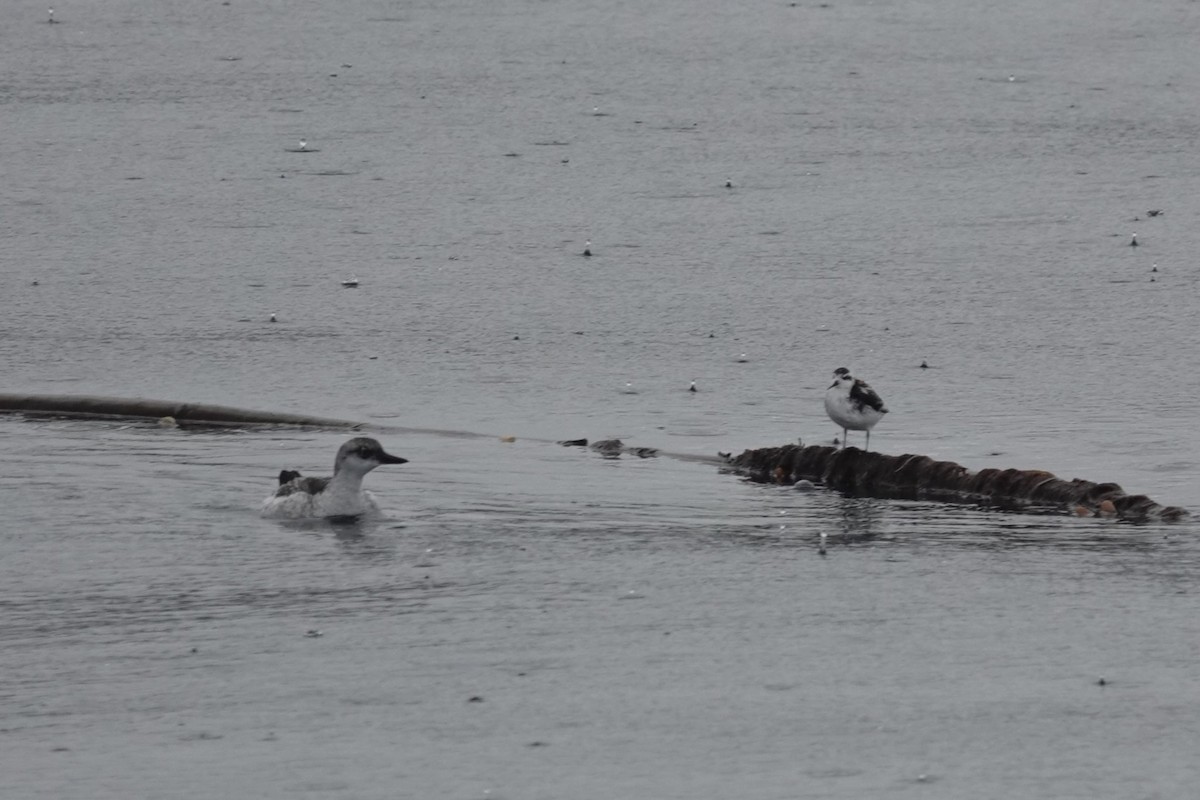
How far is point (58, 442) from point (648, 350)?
3427 millimetres

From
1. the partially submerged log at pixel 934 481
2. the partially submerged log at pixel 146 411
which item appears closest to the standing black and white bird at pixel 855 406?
the partially submerged log at pixel 934 481

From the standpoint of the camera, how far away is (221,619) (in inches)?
314

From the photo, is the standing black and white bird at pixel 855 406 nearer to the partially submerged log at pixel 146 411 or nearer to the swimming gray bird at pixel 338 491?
the swimming gray bird at pixel 338 491

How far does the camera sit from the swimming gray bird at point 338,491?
9688 millimetres

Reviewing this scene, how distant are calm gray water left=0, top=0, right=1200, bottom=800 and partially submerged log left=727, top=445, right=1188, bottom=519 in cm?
24

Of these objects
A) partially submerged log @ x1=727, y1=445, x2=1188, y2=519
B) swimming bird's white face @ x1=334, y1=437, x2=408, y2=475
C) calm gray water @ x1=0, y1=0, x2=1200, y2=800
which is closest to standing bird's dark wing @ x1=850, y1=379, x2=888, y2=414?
partially submerged log @ x1=727, y1=445, x2=1188, y2=519

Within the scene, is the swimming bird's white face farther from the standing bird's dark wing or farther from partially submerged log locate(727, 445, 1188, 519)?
the standing bird's dark wing

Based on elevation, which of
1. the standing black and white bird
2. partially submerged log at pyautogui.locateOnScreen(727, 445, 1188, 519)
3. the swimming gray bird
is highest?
the standing black and white bird

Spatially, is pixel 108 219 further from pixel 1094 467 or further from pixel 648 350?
pixel 1094 467

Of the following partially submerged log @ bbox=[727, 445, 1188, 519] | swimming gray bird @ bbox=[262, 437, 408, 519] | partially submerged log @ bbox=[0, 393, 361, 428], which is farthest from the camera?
partially submerged log @ bbox=[0, 393, 361, 428]

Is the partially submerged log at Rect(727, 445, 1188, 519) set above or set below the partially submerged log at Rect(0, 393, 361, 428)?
below

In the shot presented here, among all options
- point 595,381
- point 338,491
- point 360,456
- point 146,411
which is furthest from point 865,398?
point 146,411

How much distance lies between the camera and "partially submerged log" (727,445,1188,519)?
9.46m

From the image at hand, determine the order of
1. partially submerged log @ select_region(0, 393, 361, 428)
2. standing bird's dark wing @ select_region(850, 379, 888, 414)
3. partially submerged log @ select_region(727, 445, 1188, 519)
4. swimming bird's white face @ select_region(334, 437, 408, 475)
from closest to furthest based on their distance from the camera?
1. partially submerged log @ select_region(727, 445, 1188, 519)
2. swimming bird's white face @ select_region(334, 437, 408, 475)
3. standing bird's dark wing @ select_region(850, 379, 888, 414)
4. partially submerged log @ select_region(0, 393, 361, 428)
